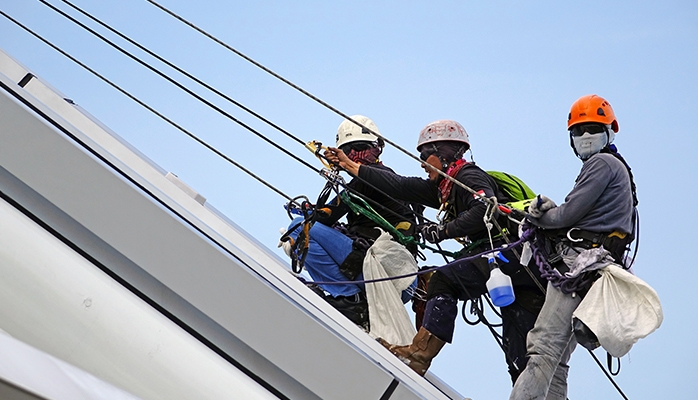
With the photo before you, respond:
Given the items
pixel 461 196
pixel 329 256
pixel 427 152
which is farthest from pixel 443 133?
pixel 329 256

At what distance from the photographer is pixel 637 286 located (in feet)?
10.3

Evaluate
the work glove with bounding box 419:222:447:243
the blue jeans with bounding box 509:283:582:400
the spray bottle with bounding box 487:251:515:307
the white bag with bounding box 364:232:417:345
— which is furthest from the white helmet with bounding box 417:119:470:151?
the blue jeans with bounding box 509:283:582:400

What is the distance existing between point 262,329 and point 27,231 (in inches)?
20.7

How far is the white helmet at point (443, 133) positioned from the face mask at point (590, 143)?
2.72 feet

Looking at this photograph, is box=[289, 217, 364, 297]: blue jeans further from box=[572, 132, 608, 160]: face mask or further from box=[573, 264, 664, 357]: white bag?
box=[573, 264, 664, 357]: white bag

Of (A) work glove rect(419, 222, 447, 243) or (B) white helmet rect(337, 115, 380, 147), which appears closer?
(A) work glove rect(419, 222, 447, 243)

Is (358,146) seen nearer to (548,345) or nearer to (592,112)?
(592,112)

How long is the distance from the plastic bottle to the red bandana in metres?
0.63

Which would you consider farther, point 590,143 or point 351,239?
point 351,239

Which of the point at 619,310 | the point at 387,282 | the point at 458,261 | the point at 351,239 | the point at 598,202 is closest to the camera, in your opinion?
the point at 619,310

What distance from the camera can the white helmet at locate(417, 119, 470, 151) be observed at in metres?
4.28

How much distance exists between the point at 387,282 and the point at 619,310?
5.56 feet

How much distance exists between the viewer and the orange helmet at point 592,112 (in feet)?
11.7

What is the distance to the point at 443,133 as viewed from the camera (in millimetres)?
4277
